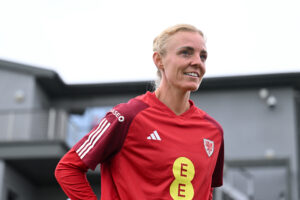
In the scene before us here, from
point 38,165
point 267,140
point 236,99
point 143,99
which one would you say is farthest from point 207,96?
point 143,99

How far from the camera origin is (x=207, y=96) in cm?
2244

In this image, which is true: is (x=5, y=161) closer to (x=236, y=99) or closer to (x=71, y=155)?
(x=236, y=99)

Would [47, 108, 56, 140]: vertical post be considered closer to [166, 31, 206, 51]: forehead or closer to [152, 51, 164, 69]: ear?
[152, 51, 164, 69]: ear

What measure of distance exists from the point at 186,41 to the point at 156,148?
651mm

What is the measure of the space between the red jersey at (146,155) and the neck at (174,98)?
0.10 meters

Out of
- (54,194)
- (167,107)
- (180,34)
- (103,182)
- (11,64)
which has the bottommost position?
(54,194)

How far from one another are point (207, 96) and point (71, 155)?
19.0 meters

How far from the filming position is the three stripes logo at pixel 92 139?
11.7ft

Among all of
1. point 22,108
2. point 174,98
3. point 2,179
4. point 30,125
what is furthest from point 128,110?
point 22,108

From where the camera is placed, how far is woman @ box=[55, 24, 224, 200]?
11.7ft

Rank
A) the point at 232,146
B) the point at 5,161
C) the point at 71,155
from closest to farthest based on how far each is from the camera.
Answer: the point at 71,155, the point at 5,161, the point at 232,146

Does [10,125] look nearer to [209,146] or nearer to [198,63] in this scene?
[209,146]

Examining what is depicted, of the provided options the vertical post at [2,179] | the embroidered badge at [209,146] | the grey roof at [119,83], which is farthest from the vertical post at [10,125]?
the embroidered badge at [209,146]

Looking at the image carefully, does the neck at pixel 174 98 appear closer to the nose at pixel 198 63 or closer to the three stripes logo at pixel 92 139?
the nose at pixel 198 63
